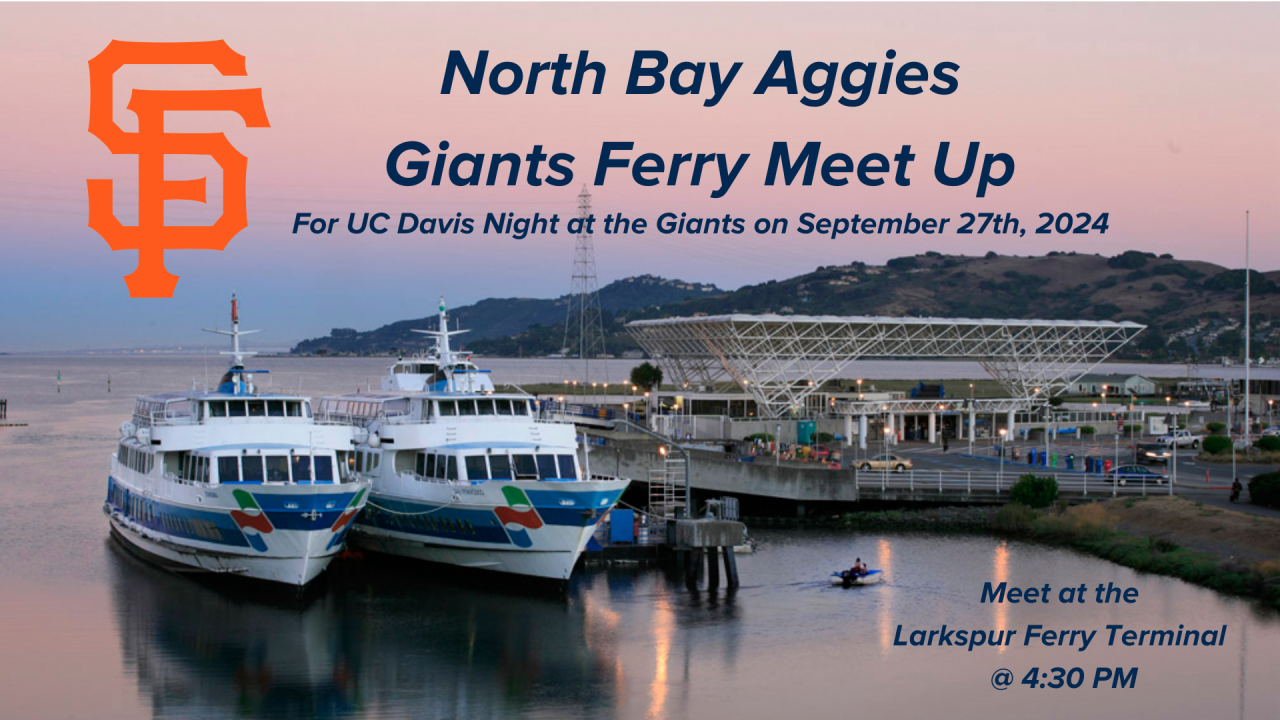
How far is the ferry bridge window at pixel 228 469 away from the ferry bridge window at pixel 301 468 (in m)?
1.77

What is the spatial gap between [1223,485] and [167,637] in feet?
147

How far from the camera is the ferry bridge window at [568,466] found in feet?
145

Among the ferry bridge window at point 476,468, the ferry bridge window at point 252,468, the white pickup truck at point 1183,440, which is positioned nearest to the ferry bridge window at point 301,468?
the ferry bridge window at point 252,468

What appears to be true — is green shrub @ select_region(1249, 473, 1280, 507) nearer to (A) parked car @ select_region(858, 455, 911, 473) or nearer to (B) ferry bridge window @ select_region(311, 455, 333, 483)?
(A) parked car @ select_region(858, 455, 911, 473)

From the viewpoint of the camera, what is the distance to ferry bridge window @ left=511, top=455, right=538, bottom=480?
43.7 metres

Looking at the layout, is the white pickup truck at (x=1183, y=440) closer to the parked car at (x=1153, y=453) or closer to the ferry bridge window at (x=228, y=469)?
the parked car at (x=1153, y=453)

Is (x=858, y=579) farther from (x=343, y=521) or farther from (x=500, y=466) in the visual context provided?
(x=343, y=521)

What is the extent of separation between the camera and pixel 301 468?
41.8 metres

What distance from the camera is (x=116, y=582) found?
43844 millimetres

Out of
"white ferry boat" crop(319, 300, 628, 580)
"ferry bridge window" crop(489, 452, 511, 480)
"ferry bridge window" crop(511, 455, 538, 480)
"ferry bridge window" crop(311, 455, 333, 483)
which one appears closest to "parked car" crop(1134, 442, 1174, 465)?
"white ferry boat" crop(319, 300, 628, 580)

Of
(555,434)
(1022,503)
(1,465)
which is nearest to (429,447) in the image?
(555,434)

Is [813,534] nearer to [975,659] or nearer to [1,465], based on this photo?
[975,659]

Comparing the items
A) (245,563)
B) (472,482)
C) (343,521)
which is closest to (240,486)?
(245,563)

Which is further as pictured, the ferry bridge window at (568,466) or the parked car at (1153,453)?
the parked car at (1153,453)
